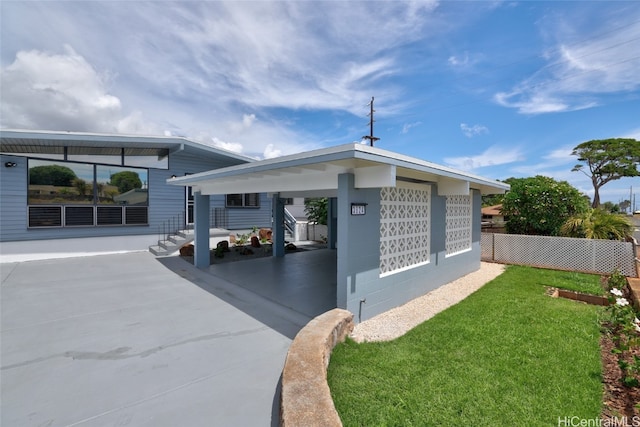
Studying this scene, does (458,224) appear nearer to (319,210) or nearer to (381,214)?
(381,214)

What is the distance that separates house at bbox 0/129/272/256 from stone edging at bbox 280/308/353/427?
18.0 feet

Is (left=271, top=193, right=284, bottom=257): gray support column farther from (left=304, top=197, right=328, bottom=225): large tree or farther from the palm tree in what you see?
the palm tree

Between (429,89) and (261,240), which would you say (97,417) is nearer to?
(261,240)

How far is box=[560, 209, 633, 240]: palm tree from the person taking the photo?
30.7 feet

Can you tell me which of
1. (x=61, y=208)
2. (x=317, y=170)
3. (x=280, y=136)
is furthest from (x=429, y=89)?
(x=61, y=208)

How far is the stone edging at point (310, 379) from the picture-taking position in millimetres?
1980

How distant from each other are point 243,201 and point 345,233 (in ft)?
33.1

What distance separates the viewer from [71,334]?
413cm

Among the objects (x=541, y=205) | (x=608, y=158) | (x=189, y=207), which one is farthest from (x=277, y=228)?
(x=608, y=158)

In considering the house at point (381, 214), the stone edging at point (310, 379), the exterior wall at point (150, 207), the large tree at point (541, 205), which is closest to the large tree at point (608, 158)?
the large tree at point (541, 205)

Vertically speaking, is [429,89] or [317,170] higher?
[429,89]

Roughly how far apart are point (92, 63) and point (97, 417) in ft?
31.5

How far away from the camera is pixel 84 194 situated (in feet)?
33.1

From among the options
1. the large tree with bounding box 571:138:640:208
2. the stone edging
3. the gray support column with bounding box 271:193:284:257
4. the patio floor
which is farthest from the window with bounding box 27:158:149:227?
the large tree with bounding box 571:138:640:208
